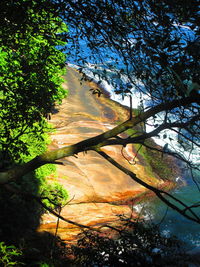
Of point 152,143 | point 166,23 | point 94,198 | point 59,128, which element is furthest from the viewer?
point 152,143

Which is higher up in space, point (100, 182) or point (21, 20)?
point (21, 20)

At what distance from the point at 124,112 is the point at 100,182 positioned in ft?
36.6

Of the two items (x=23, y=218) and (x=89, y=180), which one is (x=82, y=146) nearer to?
(x=23, y=218)

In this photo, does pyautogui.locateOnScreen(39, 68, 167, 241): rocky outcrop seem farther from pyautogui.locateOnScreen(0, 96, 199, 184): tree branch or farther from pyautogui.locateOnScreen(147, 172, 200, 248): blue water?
pyautogui.locateOnScreen(0, 96, 199, 184): tree branch

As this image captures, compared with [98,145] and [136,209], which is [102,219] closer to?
[136,209]

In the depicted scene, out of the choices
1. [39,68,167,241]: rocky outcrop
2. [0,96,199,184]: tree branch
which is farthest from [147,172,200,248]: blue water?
[0,96,199,184]: tree branch

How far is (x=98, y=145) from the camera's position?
10.8 feet

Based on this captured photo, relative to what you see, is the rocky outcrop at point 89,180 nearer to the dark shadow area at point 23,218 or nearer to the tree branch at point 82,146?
the dark shadow area at point 23,218

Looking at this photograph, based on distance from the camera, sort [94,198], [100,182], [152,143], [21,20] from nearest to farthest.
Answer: [21,20]
[94,198]
[100,182]
[152,143]

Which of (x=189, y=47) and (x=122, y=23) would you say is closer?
(x=189, y=47)

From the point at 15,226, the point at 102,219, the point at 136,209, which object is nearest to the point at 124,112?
the point at 136,209

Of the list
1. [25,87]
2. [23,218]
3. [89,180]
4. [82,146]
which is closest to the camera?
[82,146]

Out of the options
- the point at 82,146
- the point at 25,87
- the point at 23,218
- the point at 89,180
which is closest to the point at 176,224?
the point at 89,180

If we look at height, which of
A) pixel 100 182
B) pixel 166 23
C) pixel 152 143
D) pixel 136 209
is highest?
pixel 166 23
